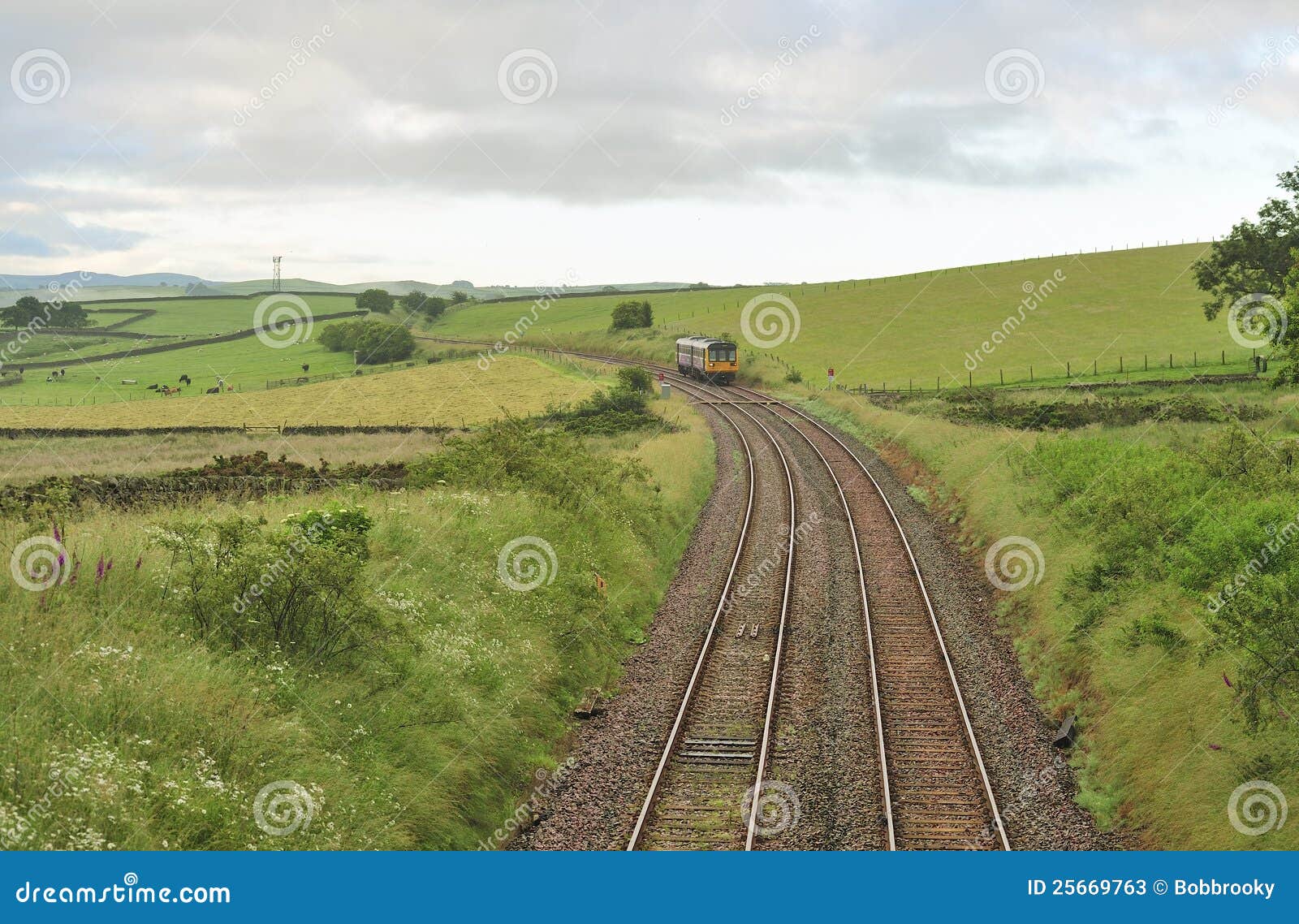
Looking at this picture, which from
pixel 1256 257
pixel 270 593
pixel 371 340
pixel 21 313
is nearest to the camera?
pixel 270 593

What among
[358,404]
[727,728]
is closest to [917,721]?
[727,728]

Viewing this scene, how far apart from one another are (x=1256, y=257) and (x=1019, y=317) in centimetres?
3938

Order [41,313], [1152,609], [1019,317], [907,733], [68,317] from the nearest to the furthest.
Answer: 1. [907,733]
2. [1152,609]
3. [1019,317]
4. [41,313]
5. [68,317]

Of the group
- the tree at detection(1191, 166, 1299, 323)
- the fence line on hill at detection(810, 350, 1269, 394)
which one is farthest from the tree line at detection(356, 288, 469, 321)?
the tree at detection(1191, 166, 1299, 323)

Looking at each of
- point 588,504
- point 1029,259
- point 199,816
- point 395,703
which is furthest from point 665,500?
point 1029,259

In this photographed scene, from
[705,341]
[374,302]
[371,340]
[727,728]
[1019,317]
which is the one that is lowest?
[727,728]

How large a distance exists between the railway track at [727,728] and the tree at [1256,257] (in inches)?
1357

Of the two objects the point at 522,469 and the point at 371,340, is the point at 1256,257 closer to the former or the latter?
the point at 522,469

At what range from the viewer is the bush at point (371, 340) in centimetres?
10025

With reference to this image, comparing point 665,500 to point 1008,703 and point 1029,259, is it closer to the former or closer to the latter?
point 1008,703

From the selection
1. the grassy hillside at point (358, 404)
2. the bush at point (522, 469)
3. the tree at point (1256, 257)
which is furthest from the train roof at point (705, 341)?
the bush at point (522, 469)

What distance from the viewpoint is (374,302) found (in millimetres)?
153000

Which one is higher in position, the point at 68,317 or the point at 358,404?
the point at 68,317

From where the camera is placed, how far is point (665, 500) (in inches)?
1035
